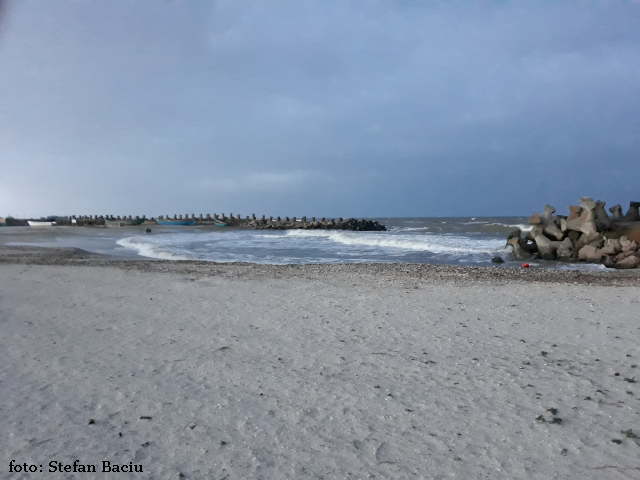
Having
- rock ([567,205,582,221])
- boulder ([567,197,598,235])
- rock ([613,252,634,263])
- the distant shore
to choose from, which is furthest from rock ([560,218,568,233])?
the distant shore

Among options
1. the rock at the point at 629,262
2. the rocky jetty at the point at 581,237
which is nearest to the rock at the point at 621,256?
the rocky jetty at the point at 581,237

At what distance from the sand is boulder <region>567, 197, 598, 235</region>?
415 inches

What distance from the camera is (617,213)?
805 inches

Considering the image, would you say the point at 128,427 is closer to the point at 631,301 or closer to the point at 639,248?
the point at 631,301

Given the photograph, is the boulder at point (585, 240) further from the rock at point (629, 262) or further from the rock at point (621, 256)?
the rock at point (629, 262)

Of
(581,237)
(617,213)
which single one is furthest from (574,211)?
(617,213)

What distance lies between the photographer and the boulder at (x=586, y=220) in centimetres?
1691

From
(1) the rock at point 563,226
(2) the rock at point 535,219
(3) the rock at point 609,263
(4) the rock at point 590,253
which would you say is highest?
(2) the rock at point 535,219

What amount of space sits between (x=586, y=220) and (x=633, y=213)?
4.99 metres

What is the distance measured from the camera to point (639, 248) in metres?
14.8

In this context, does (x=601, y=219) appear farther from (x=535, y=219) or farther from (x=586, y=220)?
(x=535, y=219)

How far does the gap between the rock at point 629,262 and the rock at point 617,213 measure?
24.2 feet

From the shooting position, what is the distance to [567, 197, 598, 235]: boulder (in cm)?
1691

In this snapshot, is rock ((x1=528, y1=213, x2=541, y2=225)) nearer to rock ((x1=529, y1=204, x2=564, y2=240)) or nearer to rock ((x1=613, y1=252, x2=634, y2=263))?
rock ((x1=529, y1=204, x2=564, y2=240))
